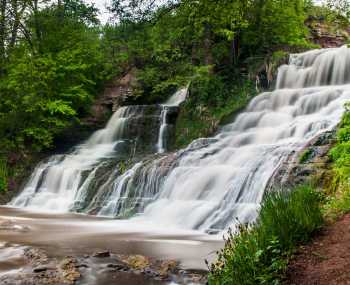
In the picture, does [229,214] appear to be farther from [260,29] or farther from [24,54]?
[24,54]

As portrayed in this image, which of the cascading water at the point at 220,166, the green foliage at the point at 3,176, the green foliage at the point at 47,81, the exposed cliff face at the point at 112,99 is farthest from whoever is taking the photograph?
the exposed cliff face at the point at 112,99

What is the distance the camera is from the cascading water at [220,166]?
1245cm

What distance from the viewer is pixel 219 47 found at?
74.9 feet

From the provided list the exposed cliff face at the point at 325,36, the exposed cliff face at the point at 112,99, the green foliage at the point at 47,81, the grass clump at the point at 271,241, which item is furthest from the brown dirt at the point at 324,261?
the exposed cliff face at the point at 325,36

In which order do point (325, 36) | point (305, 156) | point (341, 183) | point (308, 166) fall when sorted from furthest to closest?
point (325, 36) < point (305, 156) < point (308, 166) < point (341, 183)

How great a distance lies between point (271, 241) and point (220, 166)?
8.99m

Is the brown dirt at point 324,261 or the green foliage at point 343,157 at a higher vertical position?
the green foliage at point 343,157

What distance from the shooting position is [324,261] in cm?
504

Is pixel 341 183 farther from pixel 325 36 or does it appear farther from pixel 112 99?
pixel 325 36

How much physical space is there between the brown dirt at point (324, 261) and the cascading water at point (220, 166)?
5.31 metres

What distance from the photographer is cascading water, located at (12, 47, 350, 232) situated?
12.4 m

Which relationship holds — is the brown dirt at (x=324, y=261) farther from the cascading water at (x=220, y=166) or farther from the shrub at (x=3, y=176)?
the shrub at (x=3, y=176)

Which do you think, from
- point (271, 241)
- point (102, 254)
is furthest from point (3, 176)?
point (271, 241)

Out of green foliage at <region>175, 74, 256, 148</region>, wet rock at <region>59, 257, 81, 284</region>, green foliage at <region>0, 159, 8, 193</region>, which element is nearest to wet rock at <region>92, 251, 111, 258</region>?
wet rock at <region>59, 257, 81, 284</region>
